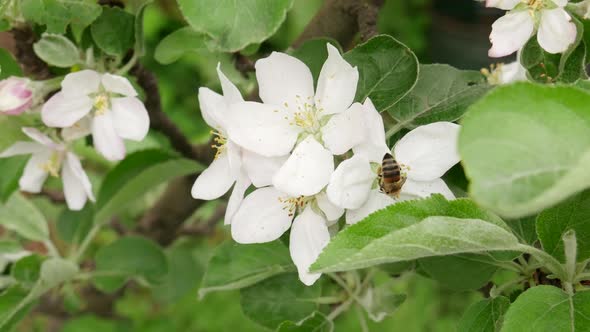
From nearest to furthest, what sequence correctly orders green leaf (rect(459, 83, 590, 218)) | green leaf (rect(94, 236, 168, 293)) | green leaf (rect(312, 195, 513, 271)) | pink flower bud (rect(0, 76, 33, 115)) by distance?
1. green leaf (rect(459, 83, 590, 218))
2. green leaf (rect(312, 195, 513, 271))
3. pink flower bud (rect(0, 76, 33, 115))
4. green leaf (rect(94, 236, 168, 293))

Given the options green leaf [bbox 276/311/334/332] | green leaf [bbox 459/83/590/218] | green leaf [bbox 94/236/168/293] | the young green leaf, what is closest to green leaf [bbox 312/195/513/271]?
the young green leaf

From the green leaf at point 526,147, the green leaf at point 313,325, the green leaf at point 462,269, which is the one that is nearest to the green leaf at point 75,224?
the green leaf at point 313,325

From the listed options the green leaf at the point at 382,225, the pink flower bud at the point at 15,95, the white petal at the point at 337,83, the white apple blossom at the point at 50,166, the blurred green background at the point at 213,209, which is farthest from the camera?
the blurred green background at the point at 213,209

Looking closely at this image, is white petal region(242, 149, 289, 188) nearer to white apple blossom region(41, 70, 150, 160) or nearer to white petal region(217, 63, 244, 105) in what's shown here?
white petal region(217, 63, 244, 105)

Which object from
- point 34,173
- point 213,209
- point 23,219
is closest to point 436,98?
point 34,173

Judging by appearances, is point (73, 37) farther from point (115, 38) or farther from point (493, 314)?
point (493, 314)

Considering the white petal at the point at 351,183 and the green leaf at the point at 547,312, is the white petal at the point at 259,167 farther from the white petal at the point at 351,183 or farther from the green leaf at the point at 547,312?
the green leaf at the point at 547,312
